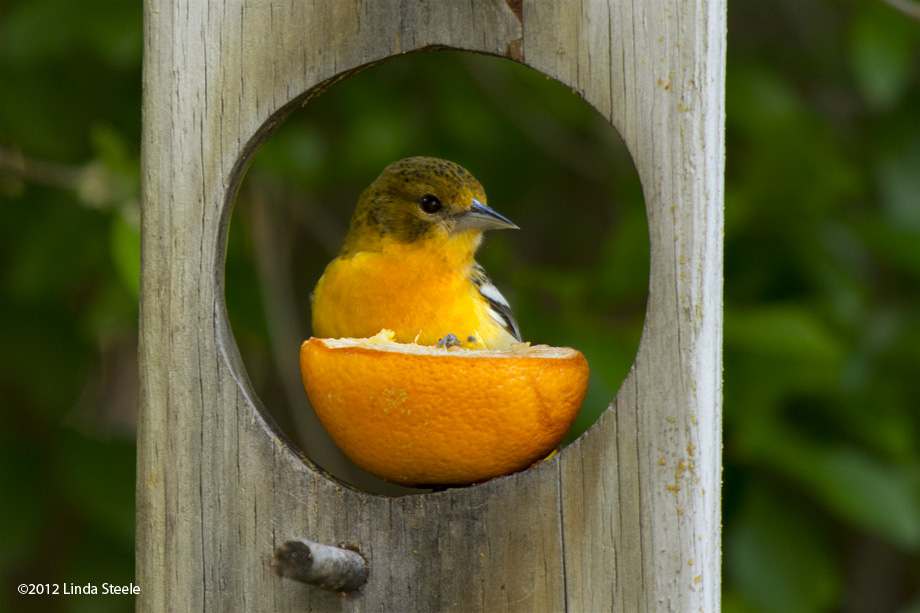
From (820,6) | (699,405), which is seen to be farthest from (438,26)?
(820,6)

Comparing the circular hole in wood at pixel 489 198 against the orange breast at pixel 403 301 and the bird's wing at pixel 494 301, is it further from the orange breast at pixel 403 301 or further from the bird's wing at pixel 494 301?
the orange breast at pixel 403 301

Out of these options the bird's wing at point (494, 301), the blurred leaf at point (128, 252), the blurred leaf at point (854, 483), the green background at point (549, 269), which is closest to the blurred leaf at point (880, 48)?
the green background at point (549, 269)

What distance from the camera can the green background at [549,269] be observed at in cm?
283

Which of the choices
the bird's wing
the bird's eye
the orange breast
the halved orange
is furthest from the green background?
the halved orange

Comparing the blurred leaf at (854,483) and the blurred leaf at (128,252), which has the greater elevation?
the blurred leaf at (128,252)

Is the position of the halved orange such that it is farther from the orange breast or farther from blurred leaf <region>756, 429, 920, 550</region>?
blurred leaf <region>756, 429, 920, 550</region>

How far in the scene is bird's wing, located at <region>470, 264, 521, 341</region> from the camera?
2.40m

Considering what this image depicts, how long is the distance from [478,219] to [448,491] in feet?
2.42

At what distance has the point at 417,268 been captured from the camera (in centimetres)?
229

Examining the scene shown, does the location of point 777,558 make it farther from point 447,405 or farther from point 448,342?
point 447,405

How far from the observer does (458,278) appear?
234cm

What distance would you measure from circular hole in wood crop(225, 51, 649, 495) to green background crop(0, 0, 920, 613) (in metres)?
0.01

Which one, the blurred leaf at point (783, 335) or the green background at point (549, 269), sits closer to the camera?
the blurred leaf at point (783, 335)

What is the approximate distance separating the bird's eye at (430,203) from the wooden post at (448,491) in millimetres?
492
